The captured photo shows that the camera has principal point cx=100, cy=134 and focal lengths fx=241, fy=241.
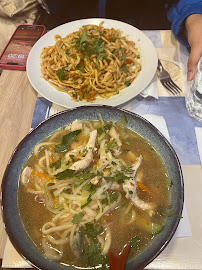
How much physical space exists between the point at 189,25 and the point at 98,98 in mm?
1106

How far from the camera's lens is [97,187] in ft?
4.17

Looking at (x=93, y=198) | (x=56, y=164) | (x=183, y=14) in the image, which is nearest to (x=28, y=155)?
(x=56, y=164)

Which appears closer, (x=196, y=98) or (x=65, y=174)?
(x=65, y=174)

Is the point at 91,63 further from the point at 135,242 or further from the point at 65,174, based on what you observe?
the point at 135,242

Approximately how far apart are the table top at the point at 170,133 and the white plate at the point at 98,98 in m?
0.12

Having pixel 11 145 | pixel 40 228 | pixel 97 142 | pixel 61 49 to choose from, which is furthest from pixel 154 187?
pixel 61 49

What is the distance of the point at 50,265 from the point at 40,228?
21 cm

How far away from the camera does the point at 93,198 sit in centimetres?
125

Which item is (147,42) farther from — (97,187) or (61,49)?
(97,187)

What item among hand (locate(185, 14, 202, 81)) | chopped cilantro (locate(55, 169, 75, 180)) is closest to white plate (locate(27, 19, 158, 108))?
hand (locate(185, 14, 202, 81))

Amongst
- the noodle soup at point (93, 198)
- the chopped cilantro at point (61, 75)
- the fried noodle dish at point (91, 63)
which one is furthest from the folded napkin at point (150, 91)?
the chopped cilantro at point (61, 75)

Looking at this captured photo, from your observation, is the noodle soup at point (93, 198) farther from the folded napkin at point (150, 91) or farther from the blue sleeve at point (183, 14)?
the blue sleeve at point (183, 14)

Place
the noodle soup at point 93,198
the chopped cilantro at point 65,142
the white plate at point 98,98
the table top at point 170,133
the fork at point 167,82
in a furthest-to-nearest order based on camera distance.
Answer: the fork at point 167,82 < the white plate at point 98,98 < the chopped cilantro at point 65,142 < the table top at point 170,133 < the noodle soup at point 93,198

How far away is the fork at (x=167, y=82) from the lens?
1999 mm
